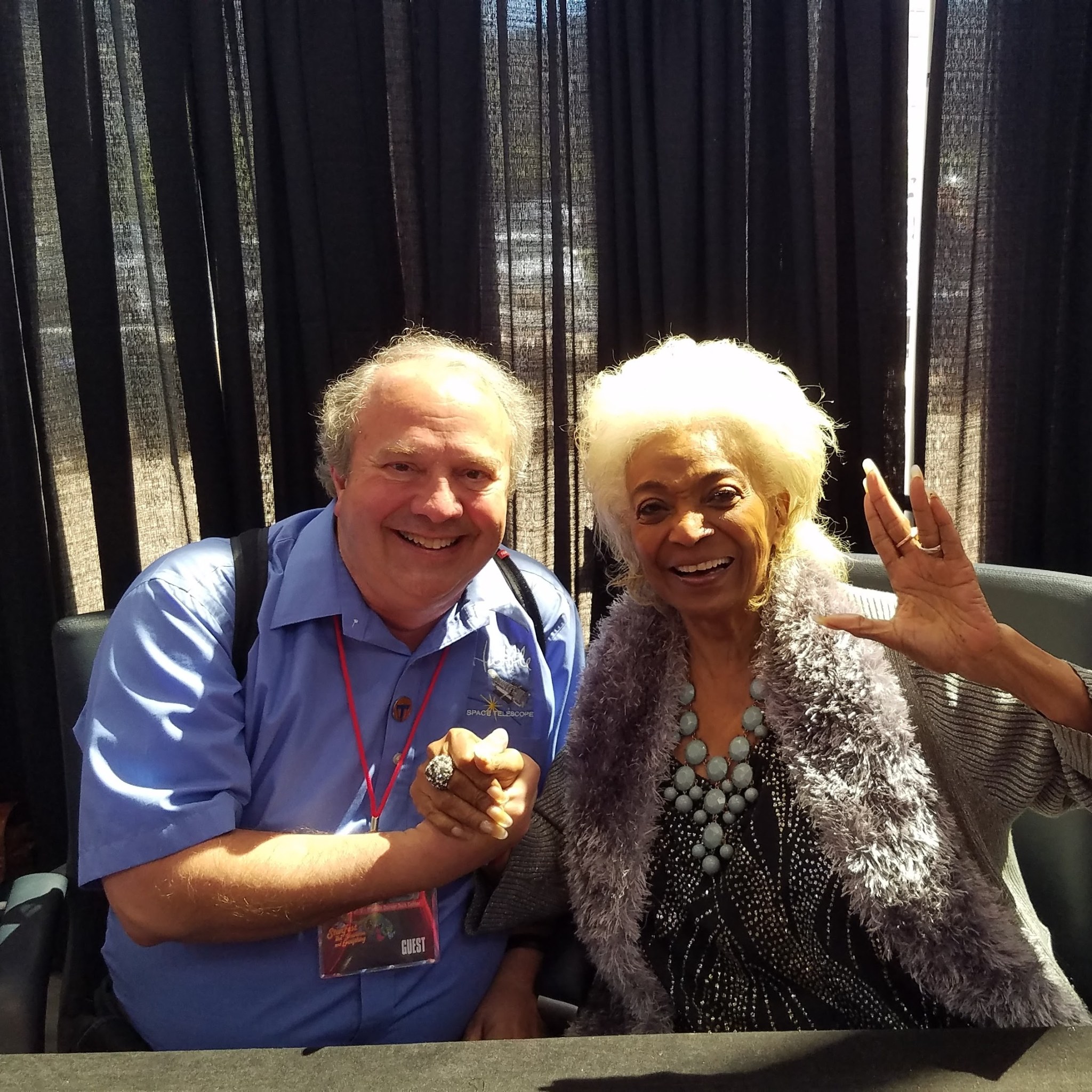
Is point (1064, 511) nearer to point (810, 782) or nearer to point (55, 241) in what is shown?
point (810, 782)

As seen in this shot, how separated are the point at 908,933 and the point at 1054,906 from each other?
0.48m

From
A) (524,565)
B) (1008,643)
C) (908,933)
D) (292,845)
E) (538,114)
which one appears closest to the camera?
(1008,643)

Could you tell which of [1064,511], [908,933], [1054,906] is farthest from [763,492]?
[1064,511]

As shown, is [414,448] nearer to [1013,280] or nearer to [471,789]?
[471,789]

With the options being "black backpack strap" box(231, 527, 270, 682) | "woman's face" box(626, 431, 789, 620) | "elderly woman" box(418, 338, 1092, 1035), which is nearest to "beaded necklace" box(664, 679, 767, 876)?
"elderly woman" box(418, 338, 1092, 1035)

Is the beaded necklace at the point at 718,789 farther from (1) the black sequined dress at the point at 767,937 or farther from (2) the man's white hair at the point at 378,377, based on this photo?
(2) the man's white hair at the point at 378,377

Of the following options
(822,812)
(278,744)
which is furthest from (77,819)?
(822,812)

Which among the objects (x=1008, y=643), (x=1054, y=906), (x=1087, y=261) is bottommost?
(x=1054, y=906)

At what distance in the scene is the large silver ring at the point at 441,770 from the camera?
1.26 meters

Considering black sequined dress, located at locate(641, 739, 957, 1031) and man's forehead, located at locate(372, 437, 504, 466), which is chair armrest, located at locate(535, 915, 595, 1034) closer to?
black sequined dress, located at locate(641, 739, 957, 1031)

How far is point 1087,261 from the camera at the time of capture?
2.03 metres

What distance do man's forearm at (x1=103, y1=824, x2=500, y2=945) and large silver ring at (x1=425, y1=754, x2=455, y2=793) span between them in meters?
0.11

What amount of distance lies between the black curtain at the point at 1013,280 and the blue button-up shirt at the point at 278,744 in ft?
4.14

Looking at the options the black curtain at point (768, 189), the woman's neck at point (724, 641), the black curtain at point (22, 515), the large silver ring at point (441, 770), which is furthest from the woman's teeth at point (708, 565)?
the black curtain at point (22, 515)
